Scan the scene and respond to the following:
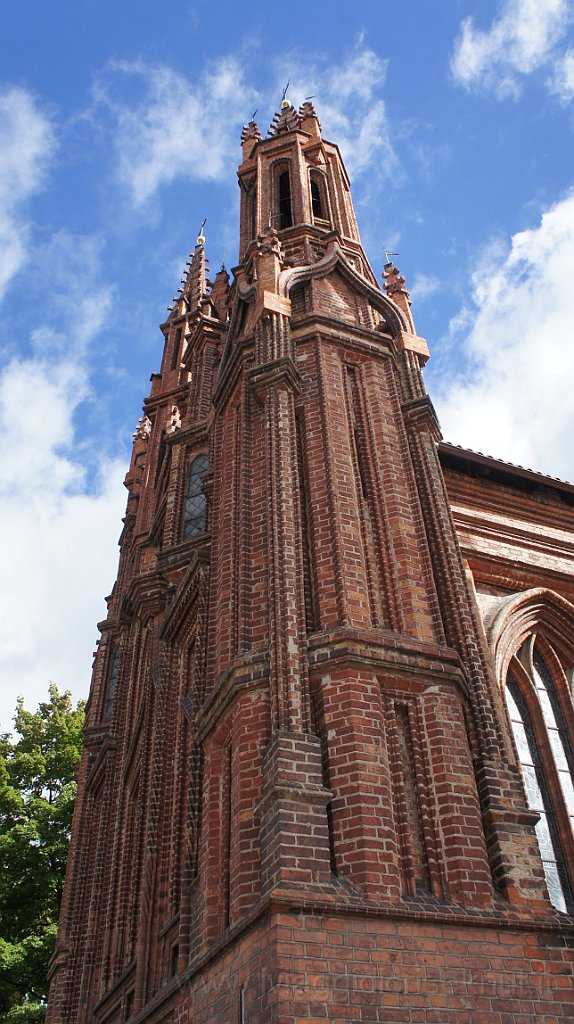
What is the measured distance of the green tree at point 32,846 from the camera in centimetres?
2072

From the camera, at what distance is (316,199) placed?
18.6m

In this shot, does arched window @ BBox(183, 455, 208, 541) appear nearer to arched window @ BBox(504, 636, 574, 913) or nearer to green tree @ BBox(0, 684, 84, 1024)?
arched window @ BBox(504, 636, 574, 913)

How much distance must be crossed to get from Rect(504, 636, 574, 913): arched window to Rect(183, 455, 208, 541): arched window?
581 centimetres

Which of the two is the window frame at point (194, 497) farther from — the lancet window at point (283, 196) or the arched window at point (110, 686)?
the arched window at point (110, 686)

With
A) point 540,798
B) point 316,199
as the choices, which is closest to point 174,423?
point 316,199

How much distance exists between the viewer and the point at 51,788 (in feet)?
82.5

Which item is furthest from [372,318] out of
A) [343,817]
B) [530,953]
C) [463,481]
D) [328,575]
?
[530,953]

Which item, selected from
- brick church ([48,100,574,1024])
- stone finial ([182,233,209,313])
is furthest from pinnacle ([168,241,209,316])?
brick church ([48,100,574,1024])

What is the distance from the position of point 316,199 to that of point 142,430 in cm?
1325

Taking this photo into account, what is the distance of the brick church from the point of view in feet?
22.7

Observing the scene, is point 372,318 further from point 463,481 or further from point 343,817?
point 343,817

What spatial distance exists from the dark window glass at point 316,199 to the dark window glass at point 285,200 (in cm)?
51

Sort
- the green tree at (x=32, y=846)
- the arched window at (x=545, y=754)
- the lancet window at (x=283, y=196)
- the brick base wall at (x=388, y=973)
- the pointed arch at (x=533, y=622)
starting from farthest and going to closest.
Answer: the green tree at (x=32, y=846)
the lancet window at (x=283, y=196)
the pointed arch at (x=533, y=622)
the arched window at (x=545, y=754)
the brick base wall at (x=388, y=973)

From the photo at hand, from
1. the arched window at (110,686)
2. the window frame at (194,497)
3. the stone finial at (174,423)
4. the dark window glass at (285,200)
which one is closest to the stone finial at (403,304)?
the dark window glass at (285,200)
